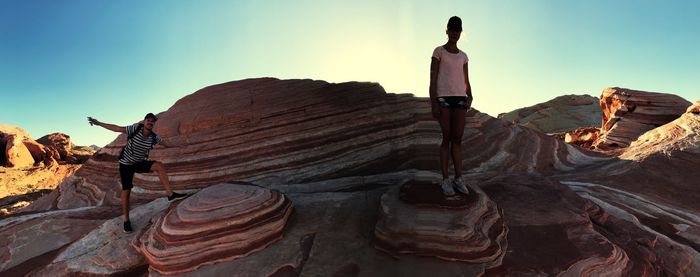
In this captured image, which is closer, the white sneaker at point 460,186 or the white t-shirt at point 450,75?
the white t-shirt at point 450,75

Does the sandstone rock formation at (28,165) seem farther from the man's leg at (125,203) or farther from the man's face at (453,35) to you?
the man's face at (453,35)

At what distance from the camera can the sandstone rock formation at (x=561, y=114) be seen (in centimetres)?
4903

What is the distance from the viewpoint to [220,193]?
7.36 meters

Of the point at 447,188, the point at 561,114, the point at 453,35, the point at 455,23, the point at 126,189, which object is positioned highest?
the point at 455,23

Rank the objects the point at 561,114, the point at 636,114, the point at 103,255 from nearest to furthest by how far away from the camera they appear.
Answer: the point at 103,255
the point at 636,114
the point at 561,114

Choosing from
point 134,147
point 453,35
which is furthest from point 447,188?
point 134,147

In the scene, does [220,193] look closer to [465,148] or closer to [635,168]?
[465,148]

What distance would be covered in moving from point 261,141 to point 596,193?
9.10 m

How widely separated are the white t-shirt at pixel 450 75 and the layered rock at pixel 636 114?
22.2 metres

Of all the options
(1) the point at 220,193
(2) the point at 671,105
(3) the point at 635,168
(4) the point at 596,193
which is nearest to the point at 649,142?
(3) the point at 635,168

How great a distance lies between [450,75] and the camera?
22.6 feet

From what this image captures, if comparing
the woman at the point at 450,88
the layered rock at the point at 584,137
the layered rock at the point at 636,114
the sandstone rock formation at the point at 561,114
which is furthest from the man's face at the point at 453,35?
the sandstone rock formation at the point at 561,114

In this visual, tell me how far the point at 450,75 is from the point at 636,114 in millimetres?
26074

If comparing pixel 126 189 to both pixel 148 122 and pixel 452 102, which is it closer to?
pixel 148 122
